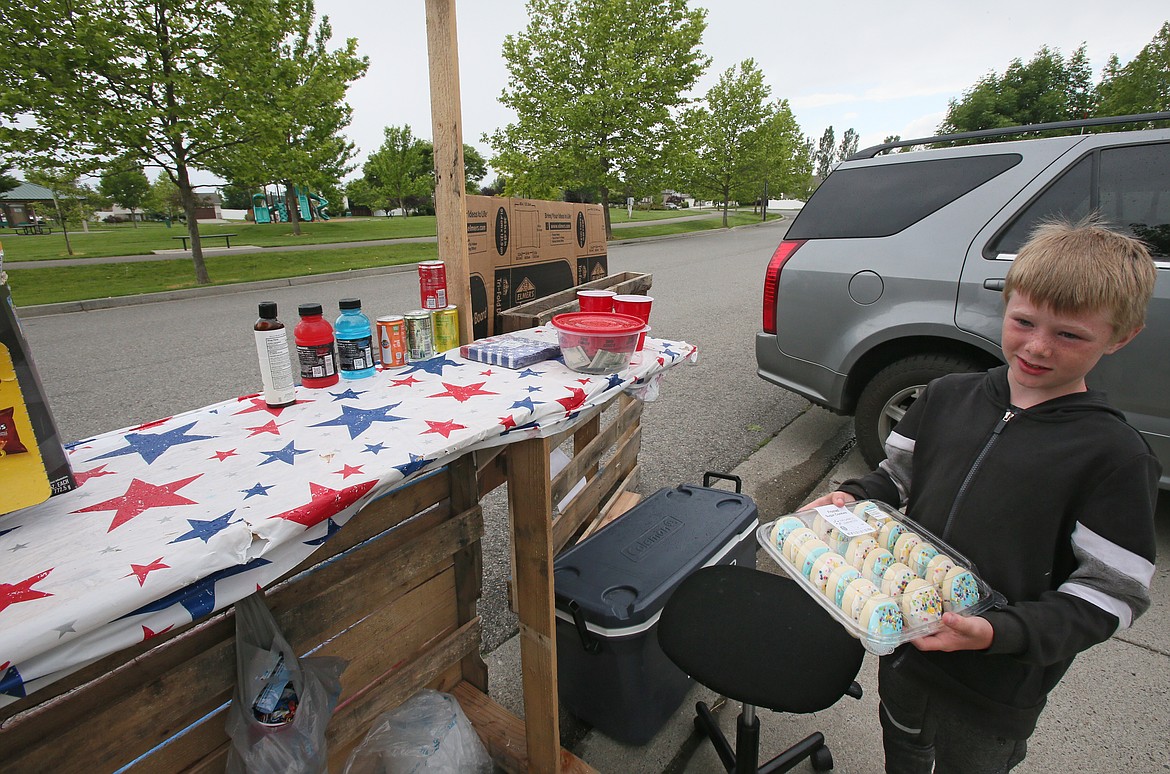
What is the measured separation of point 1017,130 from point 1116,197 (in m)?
0.59

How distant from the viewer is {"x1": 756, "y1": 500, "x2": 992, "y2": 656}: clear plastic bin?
120 cm

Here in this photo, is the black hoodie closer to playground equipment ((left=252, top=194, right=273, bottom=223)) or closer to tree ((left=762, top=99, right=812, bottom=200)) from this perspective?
tree ((left=762, top=99, right=812, bottom=200))

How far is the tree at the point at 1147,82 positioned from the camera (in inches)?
818

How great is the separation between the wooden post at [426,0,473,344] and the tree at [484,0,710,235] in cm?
1748

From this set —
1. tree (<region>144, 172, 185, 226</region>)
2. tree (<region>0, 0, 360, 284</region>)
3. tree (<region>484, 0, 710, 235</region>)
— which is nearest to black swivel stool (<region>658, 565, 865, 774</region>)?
tree (<region>0, 0, 360, 284</region>)

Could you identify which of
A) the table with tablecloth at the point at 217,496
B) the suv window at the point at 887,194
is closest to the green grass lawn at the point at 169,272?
the table with tablecloth at the point at 217,496

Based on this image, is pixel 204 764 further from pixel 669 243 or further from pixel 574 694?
pixel 669 243

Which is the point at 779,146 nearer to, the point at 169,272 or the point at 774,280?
the point at 169,272

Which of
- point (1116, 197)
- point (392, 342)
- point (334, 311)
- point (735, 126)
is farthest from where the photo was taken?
point (735, 126)

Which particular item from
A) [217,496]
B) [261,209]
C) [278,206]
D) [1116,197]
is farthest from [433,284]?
[261,209]

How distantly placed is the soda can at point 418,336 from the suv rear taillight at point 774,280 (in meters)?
2.44

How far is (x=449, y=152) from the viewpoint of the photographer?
205 centimetres

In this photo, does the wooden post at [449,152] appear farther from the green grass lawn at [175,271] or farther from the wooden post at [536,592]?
the green grass lawn at [175,271]

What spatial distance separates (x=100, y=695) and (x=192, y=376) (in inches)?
214
